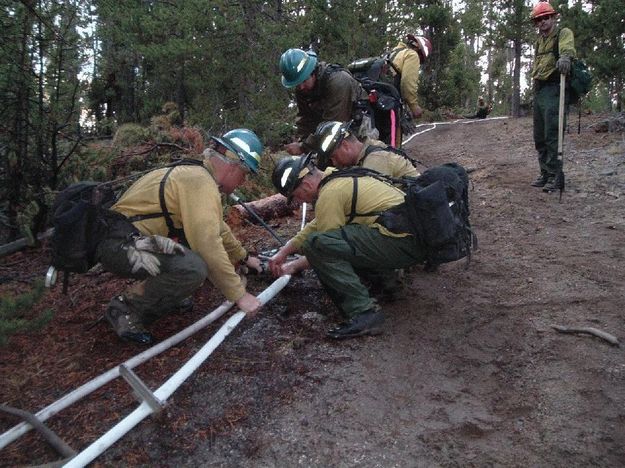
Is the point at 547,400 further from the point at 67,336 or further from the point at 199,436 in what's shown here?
the point at 67,336

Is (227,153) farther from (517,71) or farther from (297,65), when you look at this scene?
(517,71)

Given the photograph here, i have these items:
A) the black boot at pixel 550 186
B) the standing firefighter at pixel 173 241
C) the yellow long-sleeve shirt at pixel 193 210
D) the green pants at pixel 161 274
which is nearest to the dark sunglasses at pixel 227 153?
the standing firefighter at pixel 173 241

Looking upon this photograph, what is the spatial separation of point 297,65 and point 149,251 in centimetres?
297

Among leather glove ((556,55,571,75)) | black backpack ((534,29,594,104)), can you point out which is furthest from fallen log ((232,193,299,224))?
black backpack ((534,29,594,104))

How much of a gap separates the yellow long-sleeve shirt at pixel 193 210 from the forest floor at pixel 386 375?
616 mm

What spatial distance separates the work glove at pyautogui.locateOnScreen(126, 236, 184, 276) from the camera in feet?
12.2

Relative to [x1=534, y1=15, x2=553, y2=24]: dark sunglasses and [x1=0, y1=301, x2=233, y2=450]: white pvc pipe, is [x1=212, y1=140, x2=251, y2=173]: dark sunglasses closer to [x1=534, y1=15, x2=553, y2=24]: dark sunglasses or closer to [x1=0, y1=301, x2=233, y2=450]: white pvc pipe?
[x1=0, y1=301, x2=233, y2=450]: white pvc pipe

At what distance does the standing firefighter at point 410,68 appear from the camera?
6957mm

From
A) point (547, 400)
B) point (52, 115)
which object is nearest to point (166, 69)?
point (52, 115)

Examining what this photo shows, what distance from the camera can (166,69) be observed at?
13727 millimetres

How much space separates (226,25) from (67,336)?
7.78 meters

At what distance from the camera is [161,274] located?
12.5 ft

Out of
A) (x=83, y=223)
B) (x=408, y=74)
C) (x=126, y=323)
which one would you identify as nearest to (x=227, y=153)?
(x=83, y=223)

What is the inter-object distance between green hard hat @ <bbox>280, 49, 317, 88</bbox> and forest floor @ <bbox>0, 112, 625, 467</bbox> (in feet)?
7.31
